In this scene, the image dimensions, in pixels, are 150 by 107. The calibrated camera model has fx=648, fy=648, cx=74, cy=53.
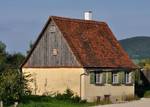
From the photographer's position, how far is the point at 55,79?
5262 cm

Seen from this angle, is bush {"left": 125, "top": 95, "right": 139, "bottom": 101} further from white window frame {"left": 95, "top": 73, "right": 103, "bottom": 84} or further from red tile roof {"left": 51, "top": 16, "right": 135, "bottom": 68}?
white window frame {"left": 95, "top": 73, "right": 103, "bottom": 84}

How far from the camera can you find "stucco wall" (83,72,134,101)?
168 feet

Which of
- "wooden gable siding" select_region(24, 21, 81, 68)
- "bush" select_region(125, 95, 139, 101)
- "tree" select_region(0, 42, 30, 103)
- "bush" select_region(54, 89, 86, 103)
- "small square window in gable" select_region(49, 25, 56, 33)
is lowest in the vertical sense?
"bush" select_region(125, 95, 139, 101)

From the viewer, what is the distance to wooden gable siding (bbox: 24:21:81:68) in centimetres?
5166

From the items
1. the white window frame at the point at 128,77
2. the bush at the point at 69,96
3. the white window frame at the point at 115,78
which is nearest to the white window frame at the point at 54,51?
the bush at the point at 69,96

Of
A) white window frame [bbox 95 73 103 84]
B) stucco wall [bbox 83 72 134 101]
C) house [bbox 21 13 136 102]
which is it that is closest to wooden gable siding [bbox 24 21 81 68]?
house [bbox 21 13 136 102]

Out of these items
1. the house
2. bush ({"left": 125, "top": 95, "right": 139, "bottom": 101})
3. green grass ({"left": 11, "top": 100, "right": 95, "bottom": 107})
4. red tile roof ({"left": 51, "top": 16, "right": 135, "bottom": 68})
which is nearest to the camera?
green grass ({"left": 11, "top": 100, "right": 95, "bottom": 107})

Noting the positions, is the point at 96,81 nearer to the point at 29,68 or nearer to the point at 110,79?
the point at 110,79

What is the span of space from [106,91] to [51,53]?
5.50 meters

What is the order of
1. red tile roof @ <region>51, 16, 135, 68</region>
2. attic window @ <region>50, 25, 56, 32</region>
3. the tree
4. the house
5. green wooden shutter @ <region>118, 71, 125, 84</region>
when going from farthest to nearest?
green wooden shutter @ <region>118, 71, 125, 84</region>, attic window @ <region>50, 25, 56, 32</region>, red tile roof @ <region>51, 16, 135, 68</region>, the house, the tree

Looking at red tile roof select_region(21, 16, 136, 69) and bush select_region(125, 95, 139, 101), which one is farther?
bush select_region(125, 95, 139, 101)

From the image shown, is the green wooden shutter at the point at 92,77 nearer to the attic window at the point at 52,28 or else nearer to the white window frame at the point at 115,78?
the white window frame at the point at 115,78

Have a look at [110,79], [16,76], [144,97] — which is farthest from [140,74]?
[16,76]

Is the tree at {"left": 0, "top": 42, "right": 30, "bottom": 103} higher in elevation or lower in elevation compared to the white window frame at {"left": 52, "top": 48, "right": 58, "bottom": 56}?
lower
